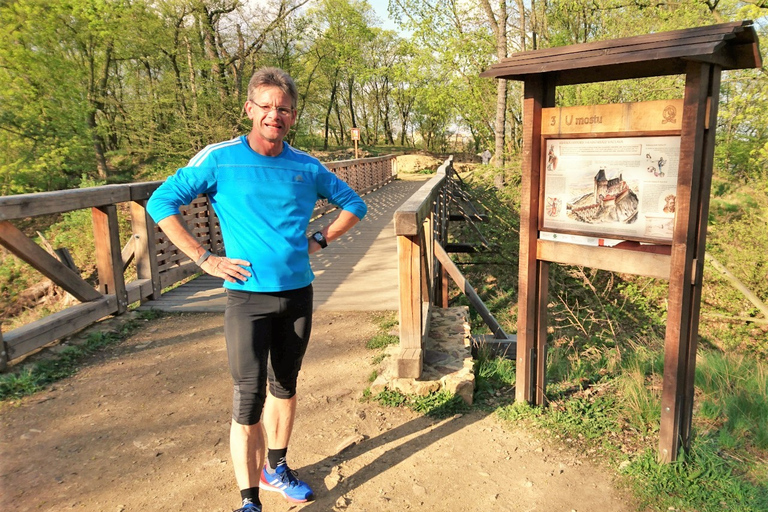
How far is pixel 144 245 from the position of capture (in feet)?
19.4

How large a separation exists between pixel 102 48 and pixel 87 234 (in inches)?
477

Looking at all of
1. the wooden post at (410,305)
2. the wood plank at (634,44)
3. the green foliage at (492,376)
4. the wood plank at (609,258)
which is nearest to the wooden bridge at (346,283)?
the green foliage at (492,376)

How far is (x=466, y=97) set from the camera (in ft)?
70.1

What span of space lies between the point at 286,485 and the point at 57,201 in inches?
133

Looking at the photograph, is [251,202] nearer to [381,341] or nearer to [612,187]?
[612,187]

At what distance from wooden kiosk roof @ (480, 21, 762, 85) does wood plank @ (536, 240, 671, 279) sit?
38.9 inches

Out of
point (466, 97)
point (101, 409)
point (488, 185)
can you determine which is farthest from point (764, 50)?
point (101, 409)

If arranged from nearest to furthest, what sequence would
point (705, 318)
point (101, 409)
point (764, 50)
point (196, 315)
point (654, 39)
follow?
point (654, 39) < point (101, 409) < point (196, 315) < point (705, 318) < point (764, 50)

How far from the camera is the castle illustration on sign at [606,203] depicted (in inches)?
112

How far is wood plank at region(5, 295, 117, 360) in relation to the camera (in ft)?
13.4

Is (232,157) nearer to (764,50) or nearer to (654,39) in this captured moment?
(654,39)

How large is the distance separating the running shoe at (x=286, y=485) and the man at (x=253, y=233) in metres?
0.21

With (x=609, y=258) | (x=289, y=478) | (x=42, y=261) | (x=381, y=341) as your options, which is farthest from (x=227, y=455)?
(x=42, y=261)

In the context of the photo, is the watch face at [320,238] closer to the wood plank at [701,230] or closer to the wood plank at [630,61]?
the wood plank at [630,61]
